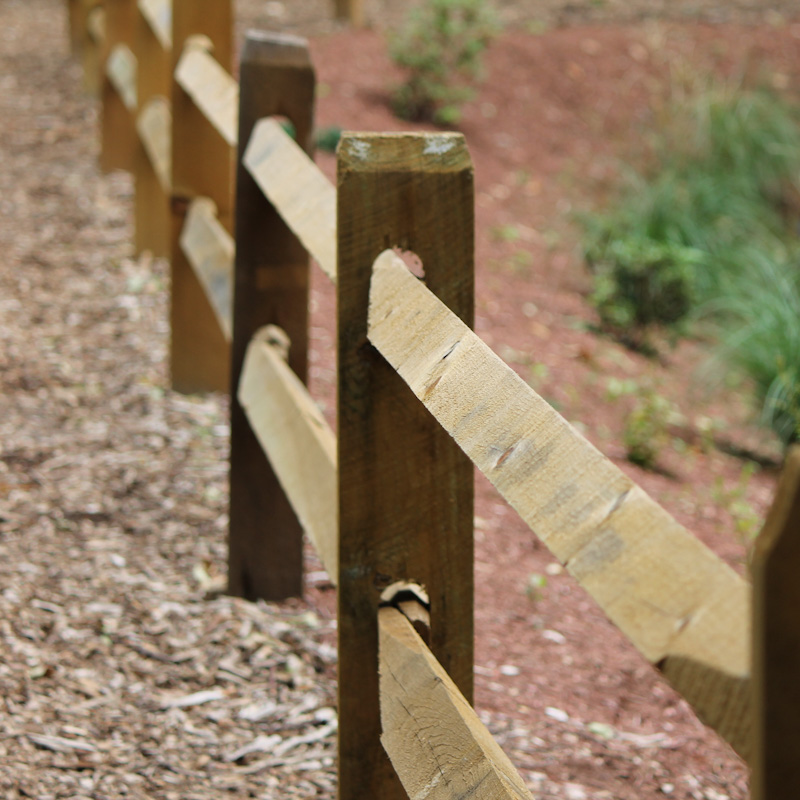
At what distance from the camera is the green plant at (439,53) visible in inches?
288

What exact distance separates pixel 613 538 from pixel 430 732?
24.3 inches

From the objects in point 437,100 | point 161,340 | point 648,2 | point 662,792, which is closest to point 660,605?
point 662,792

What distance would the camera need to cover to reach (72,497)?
313 centimetres

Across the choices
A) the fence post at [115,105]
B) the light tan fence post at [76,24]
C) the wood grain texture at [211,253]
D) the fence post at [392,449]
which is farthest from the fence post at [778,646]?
the light tan fence post at [76,24]

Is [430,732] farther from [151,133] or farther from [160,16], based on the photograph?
[151,133]

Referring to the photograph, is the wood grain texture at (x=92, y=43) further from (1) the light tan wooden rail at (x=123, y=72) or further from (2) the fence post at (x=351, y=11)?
(2) the fence post at (x=351, y=11)

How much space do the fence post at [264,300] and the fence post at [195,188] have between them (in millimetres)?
1215

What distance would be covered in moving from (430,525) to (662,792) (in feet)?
3.74

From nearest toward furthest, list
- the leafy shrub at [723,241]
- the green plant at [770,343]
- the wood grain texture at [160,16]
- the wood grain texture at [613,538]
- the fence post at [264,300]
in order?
the wood grain texture at [613,538]
the fence post at [264,300]
the wood grain texture at [160,16]
the green plant at [770,343]
the leafy shrub at [723,241]

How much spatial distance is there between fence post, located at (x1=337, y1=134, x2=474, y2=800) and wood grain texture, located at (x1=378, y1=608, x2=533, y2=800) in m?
0.08

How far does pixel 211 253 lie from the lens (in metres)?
3.21

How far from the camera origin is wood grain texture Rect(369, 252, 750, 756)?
769mm

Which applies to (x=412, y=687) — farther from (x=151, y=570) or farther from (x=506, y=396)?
(x=151, y=570)

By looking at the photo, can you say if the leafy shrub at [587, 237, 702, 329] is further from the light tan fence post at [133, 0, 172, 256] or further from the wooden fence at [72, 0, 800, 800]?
the wooden fence at [72, 0, 800, 800]
